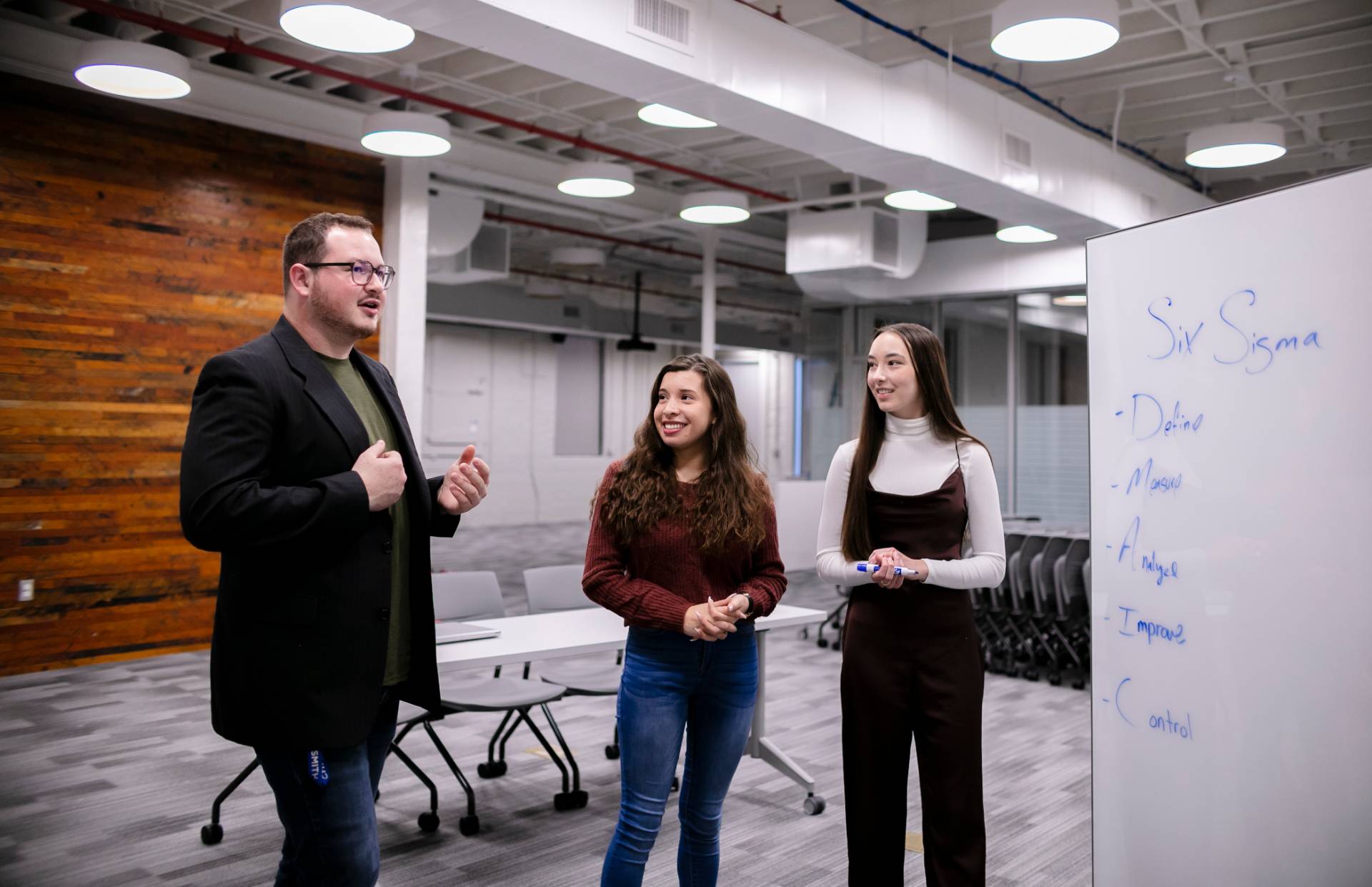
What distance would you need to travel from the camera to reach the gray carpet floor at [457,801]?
3.38m

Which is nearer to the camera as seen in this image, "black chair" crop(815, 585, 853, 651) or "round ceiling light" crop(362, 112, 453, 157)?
"round ceiling light" crop(362, 112, 453, 157)

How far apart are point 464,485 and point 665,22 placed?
309 cm

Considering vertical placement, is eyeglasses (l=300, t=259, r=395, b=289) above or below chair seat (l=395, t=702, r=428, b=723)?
above

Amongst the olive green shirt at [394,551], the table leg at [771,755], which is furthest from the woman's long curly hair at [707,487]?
the table leg at [771,755]

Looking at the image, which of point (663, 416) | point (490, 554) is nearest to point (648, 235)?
point (490, 554)

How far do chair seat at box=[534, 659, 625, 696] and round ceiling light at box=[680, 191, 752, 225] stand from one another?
426 cm

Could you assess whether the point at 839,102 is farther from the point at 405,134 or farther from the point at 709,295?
the point at 709,295

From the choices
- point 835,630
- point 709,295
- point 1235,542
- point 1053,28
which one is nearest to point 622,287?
point 709,295

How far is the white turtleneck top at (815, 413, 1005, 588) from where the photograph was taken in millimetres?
2527

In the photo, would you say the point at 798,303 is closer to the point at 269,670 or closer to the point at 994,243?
the point at 994,243

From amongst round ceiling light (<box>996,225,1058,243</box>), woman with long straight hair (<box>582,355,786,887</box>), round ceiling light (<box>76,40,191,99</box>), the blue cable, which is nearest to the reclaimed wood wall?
round ceiling light (<box>76,40,191,99</box>)

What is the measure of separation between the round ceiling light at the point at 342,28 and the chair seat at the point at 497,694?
257 cm

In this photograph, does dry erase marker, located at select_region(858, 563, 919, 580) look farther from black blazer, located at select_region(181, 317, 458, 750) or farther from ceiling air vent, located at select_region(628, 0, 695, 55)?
ceiling air vent, located at select_region(628, 0, 695, 55)

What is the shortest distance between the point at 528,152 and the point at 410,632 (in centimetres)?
677
